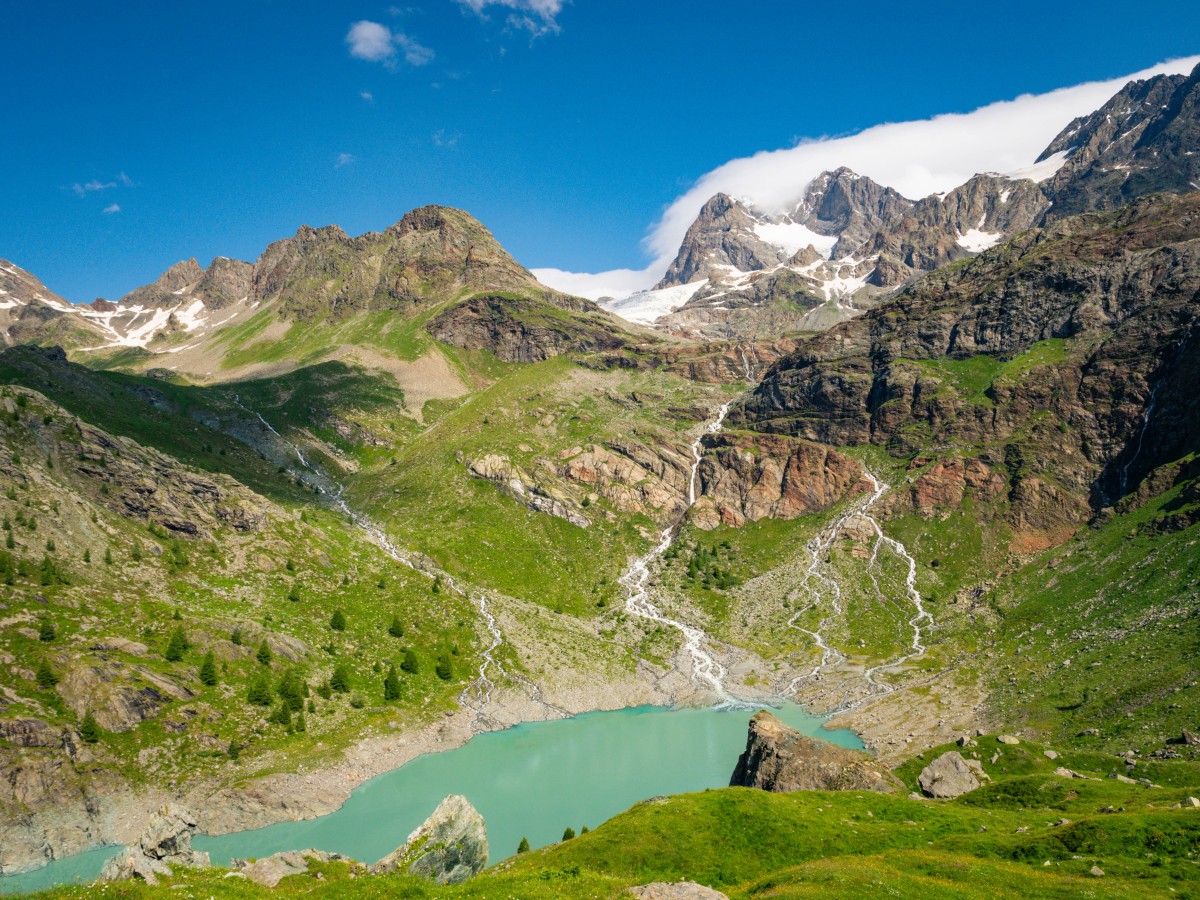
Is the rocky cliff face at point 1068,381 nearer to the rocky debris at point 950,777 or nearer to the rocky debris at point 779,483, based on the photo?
the rocky debris at point 779,483

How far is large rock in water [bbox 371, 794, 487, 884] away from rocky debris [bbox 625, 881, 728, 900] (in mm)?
17523

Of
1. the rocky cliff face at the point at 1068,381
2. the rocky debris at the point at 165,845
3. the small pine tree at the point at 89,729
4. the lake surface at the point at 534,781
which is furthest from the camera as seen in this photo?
the rocky cliff face at the point at 1068,381

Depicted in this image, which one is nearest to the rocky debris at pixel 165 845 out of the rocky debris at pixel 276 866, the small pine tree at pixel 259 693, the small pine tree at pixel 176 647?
the rocky debris at pixel 276 866

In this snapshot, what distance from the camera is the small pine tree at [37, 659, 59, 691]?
233ft

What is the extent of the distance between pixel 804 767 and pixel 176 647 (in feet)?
250

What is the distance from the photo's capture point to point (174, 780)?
7075 centimetres

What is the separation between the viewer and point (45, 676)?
234ft

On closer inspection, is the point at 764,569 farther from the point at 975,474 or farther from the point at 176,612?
the point at 176,612

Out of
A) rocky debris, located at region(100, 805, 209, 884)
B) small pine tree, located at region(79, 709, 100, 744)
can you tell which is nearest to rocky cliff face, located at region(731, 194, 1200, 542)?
rocky debris, located at region(100, 805, 209, 884)

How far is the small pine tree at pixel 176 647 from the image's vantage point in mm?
Result: 82812

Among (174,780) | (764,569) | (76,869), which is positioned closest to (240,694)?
(174,780)

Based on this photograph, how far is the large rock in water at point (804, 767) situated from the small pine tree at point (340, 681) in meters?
57.7

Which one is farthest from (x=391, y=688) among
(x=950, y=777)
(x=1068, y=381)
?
(x=1068, y=381)

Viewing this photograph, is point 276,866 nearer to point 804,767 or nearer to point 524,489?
point 804,767
